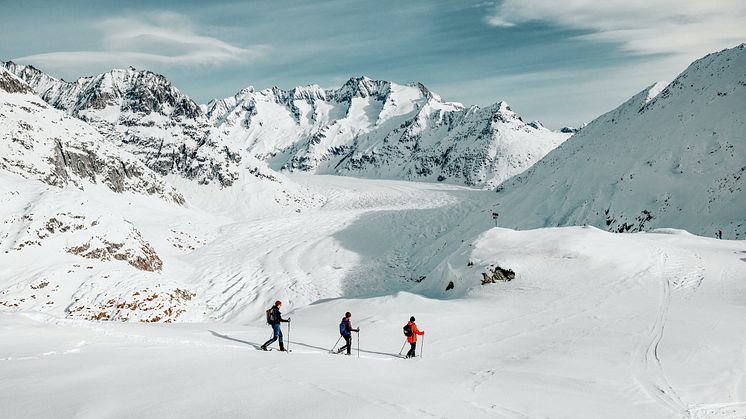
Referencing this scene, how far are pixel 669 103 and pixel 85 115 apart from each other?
368ft

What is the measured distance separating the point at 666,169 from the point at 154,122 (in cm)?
9406

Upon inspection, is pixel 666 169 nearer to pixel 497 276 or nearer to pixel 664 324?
pixel 497 276

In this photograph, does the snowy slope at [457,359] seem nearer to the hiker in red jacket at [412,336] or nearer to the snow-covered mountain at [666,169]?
the hiker in red jacket at [412,336]

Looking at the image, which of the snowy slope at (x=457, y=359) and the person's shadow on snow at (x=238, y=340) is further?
the person's shadow on snow at (x=238, y=340)

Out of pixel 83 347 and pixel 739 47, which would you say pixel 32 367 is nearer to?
pixel 83 347

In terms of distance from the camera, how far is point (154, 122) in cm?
9575

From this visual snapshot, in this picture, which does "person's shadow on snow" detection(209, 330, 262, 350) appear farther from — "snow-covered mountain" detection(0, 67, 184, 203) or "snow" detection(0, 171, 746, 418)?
"snow-covered mountain" detection(0, 67, 184, 203)

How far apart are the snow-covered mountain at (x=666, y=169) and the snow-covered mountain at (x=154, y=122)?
58.8 meters

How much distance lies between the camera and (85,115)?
9812 cm

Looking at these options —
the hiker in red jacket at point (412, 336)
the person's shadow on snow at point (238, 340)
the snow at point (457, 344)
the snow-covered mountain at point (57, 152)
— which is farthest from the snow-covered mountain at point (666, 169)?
the snow-covered mountain at point (57, 152)

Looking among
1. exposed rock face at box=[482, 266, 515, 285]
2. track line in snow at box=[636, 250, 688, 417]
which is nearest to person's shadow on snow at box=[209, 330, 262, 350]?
track line in snow at box=[636, 250, 688, 417]

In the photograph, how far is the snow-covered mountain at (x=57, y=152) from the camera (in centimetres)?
5712

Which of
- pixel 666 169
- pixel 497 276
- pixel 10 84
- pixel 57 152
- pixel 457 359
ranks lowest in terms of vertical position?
pixel 457 359

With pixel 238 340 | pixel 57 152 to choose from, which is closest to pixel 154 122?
pixel 57 152
